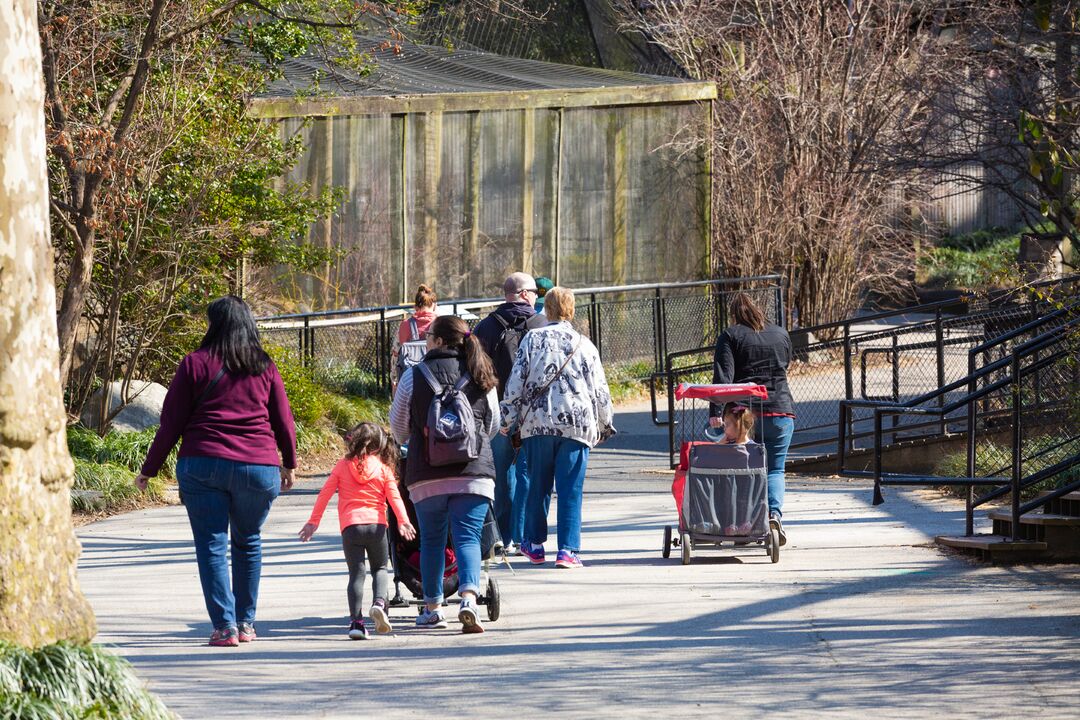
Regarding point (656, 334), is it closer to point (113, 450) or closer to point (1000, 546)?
point (113, 450)

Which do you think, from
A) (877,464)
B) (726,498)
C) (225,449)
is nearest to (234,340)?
(225,449)

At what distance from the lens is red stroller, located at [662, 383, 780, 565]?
9.66m

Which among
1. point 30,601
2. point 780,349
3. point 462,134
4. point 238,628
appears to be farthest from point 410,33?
point 30,601

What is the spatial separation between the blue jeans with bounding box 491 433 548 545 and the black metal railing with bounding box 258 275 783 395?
6.15 metres

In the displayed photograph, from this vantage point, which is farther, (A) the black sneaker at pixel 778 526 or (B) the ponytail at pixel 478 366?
(A) the black sneaker at pixel 778 526

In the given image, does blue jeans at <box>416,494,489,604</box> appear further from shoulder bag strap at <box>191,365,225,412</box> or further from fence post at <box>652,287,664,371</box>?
fence post at <box>652,287,664,371</box>

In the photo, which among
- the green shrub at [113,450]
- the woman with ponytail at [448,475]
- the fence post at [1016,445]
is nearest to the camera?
the woman with ponytail at [448,475]

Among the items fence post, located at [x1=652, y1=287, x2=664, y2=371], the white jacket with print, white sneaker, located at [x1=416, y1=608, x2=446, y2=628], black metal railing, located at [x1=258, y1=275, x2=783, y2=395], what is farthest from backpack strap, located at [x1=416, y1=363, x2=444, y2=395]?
fence post, located at [x1=652, y1=287, x2=664, y2=371]

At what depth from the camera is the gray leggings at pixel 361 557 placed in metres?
7.82

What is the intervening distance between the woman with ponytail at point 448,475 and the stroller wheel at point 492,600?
0.07 metres

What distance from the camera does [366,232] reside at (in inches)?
793

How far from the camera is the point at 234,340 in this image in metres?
7.56

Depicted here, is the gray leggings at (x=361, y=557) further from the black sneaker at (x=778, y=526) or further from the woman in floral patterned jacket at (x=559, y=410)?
the black sneaker at (x=778, y=526)

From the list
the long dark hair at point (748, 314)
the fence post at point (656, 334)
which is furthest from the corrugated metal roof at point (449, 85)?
the long dark hair at point (748, 314)
